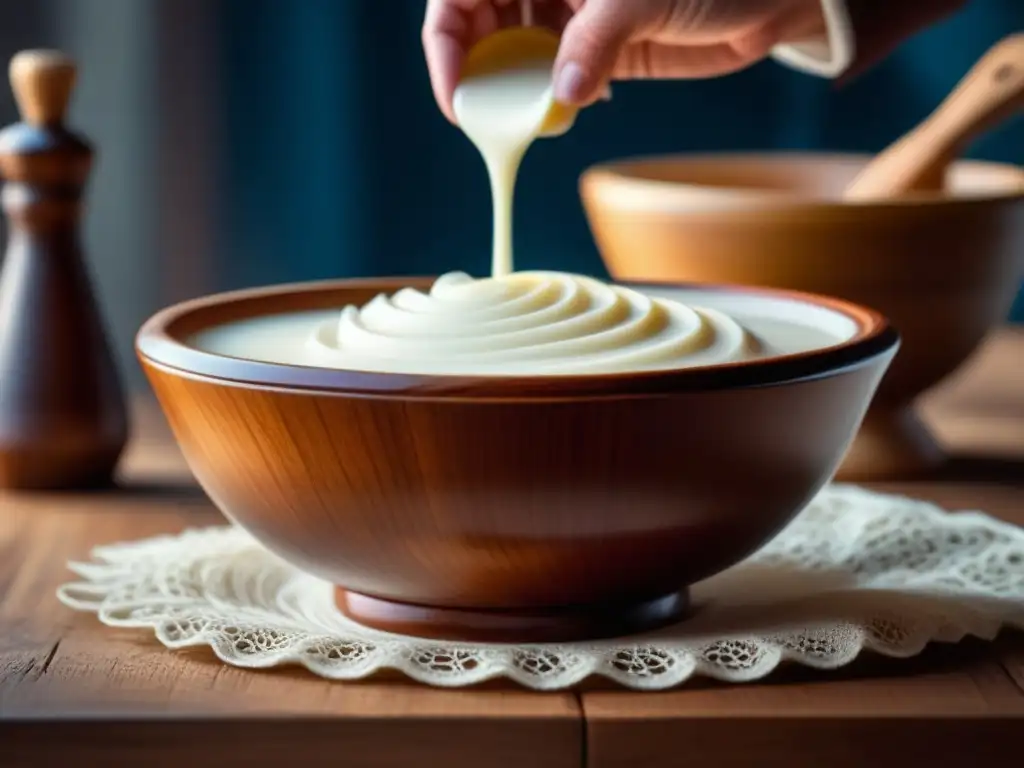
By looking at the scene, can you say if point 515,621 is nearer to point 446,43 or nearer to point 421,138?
point 446,43

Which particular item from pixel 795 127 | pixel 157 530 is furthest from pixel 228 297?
pixel 795 127

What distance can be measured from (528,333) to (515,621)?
0.51 ft

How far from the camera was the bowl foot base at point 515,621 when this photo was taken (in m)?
0.93

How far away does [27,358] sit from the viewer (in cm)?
130

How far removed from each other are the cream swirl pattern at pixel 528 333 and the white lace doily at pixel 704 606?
0.50ft

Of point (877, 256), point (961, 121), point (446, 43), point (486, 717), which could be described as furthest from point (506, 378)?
point (961, 121)

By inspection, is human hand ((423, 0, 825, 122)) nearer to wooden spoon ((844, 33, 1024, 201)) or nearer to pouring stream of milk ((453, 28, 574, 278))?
pouring stream of milk ((453, 28, 574, 278))

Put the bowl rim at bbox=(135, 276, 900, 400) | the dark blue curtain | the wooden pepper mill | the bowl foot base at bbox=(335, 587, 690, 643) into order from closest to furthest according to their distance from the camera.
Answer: the bowl rim at bbox=(135, 276, 900, 400) → the bowl foot base at bbox=(335, 587, 690, 643) → the wooden pepper mill → the dark blue curtain

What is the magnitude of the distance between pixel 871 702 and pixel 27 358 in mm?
720

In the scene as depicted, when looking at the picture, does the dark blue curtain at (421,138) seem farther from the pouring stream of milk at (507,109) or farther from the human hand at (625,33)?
the pouring stream of milk at (507,109)

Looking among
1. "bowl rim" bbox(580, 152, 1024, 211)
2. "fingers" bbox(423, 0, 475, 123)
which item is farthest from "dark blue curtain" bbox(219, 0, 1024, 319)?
"fingers" bbox(423, 0, 475, 123)

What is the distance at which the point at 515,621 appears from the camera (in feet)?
3.05

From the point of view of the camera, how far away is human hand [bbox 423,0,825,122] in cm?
111

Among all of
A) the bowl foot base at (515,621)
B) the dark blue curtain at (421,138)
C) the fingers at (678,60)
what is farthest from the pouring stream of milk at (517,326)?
the dark blue curtain at (421,138)
